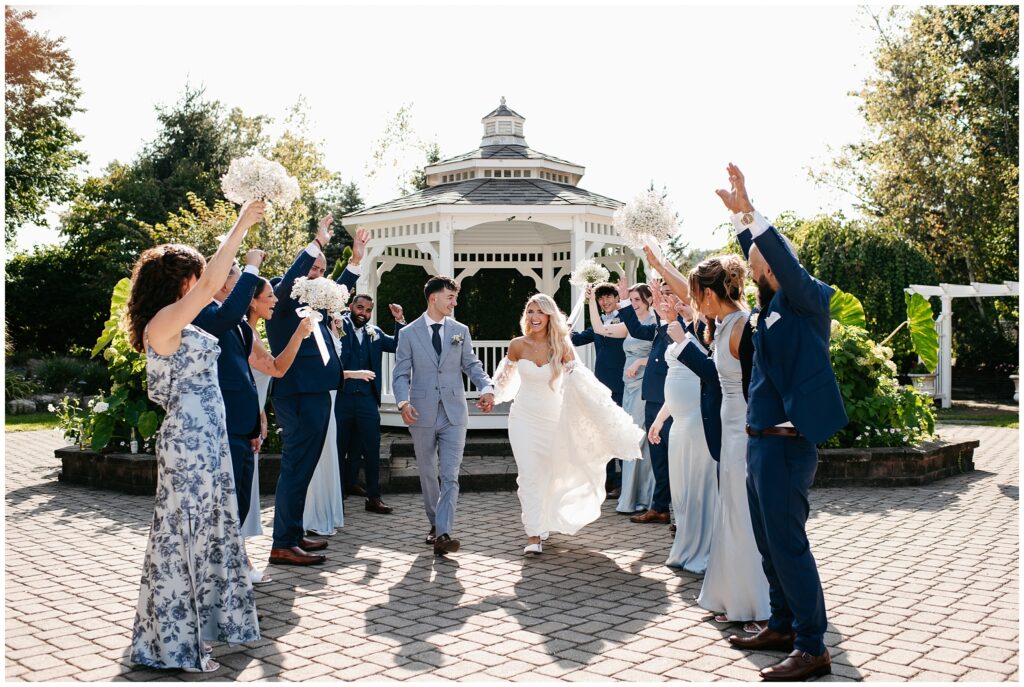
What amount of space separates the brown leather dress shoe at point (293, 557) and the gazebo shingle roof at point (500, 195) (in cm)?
807

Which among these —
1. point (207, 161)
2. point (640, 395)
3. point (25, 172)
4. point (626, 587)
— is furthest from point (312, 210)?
point (626, 587)

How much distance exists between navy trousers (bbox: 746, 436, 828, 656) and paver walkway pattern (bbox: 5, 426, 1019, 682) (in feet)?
1.17

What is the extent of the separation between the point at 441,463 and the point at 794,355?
144 inches

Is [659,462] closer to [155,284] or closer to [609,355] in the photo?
[609,355]

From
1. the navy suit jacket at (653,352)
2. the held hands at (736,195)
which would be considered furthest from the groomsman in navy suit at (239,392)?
the navy suit jacket at (653,352)

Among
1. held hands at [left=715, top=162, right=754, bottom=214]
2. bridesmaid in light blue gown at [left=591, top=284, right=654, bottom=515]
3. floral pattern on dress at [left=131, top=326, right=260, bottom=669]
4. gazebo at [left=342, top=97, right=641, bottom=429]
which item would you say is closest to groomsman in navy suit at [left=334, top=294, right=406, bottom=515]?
bridesmaid in light blue gown at [left=591, top=284, right=654, bottom=515]

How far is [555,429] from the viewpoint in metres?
7.49

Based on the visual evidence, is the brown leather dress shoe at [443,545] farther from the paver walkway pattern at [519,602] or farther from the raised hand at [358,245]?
the raised hand at [358,245]

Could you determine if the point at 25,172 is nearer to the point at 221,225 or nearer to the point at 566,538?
the point at 221,225

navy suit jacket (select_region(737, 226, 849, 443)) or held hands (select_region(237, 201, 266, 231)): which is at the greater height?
held hands (select_region(237, 201, 266, 231))

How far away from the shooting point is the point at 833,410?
169 inches

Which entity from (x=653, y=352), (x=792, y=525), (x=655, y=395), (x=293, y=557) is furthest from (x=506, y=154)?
(x=792, y=525)

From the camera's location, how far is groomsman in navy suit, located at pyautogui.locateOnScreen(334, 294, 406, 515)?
9133 millimetres

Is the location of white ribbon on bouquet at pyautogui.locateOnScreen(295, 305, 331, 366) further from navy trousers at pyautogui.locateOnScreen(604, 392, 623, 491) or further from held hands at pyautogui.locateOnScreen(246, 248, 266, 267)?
navy trousers at pyautogui.locateOnScreen(604, 392, 623, 491)
